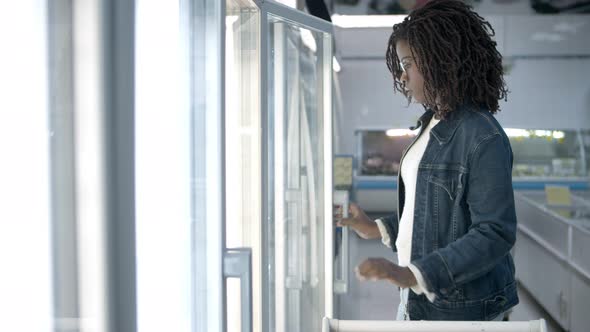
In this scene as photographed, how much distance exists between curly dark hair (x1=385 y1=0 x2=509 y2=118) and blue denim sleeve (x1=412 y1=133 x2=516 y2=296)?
0.16 m

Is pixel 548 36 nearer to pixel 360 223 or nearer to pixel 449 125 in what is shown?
pixel 360 223

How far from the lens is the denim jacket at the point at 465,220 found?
161 centimetres

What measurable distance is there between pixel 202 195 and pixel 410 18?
83 centimetres

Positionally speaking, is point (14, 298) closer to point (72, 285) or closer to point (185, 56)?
point (72, 285)

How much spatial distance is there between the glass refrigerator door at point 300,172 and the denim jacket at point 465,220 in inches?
25.9

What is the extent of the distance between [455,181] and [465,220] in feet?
0.35

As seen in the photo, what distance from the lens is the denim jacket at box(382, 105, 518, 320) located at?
161cm

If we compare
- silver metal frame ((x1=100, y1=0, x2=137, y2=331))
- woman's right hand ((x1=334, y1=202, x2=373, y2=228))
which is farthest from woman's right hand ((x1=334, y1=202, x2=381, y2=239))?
silver metal frame ((x1=100, y1=0, x2=137, y2=331))

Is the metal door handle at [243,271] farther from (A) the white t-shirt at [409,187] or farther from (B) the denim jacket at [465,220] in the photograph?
(A) the white t-shirt at [409,187]

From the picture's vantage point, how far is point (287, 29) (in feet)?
7.81

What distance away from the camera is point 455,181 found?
169 centimetres

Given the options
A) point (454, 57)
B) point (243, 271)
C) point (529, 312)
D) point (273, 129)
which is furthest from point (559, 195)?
point (243, 271)

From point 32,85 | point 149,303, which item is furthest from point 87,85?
point 149,303

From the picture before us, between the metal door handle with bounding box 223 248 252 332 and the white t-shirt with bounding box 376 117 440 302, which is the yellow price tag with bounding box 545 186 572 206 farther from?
the metal door handle with bounding box 223 248 252 332
